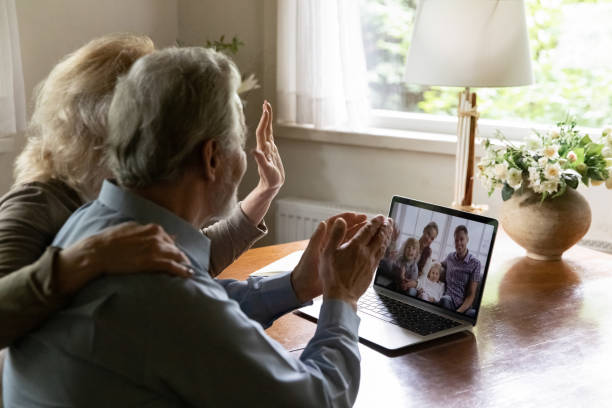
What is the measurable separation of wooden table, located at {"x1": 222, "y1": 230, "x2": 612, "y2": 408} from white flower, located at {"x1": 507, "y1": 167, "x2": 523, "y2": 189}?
0.24m

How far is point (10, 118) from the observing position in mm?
2717

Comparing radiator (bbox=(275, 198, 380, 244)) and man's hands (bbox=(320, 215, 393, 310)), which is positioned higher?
man's hands (bbox=(320, 215, 393, 310))

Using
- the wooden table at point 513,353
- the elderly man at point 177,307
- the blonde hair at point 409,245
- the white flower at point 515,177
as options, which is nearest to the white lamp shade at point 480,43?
the white flower at point 515,177

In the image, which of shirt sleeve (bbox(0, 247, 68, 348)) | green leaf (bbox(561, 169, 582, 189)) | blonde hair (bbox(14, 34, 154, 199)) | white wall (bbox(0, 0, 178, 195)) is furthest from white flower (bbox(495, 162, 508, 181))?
white wall (bbox(0, 0, 178, 195))

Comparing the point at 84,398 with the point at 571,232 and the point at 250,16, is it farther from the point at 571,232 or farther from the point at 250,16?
the point at 250,16

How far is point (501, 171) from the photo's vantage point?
199 centimetres

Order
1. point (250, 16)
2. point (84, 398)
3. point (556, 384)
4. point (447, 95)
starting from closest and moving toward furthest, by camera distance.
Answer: point (84, 398) → point (556, 384) → point (447, 95) → point (250, 16)

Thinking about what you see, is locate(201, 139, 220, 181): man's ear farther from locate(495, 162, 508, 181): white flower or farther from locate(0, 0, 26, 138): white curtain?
locate(0, 0, 26, 138): white curtain

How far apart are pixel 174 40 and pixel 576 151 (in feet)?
7.09

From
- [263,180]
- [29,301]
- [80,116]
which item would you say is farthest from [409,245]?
[29,301]

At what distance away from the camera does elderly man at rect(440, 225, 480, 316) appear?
153 centimetres

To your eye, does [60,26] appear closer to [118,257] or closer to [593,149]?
[593,149]

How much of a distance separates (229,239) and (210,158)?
→ 0.73m

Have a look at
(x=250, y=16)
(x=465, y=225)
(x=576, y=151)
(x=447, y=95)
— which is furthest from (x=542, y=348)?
(x=250, y=16)
